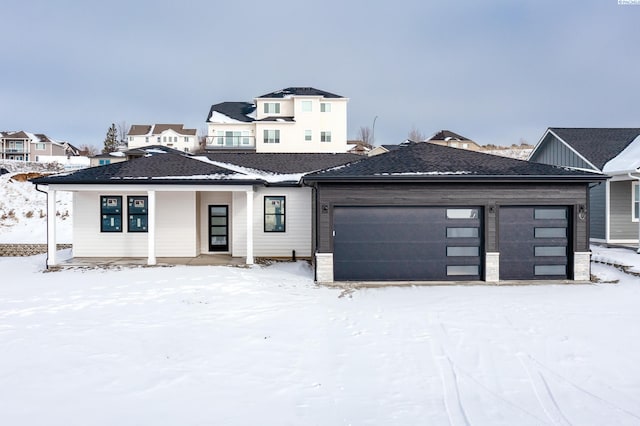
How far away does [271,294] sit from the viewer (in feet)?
30.7

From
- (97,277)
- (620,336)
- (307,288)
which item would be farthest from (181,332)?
(620,336)

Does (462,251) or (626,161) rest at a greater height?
(626,161)

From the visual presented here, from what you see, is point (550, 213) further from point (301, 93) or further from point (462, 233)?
point (301, 93)

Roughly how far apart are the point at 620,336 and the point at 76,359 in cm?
832

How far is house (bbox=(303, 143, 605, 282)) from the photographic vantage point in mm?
10523

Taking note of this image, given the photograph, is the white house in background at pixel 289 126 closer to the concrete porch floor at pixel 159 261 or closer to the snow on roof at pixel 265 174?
the snow on roof at pixel 265 174

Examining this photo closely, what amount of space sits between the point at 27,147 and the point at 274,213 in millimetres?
77527

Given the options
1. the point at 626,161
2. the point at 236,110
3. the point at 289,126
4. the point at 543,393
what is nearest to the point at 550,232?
the point at 626,161

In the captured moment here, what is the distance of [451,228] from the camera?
35.0ft

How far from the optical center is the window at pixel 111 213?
14.1 metres

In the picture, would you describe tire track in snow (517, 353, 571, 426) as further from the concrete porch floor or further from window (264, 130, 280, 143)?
window (264, 130, 280, 143)

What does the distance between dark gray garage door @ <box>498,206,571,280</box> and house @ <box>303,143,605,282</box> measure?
27 mm

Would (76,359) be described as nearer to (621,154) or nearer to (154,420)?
(154,420)

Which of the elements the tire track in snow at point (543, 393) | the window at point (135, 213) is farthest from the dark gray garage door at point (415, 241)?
the window at point (135, 213)
